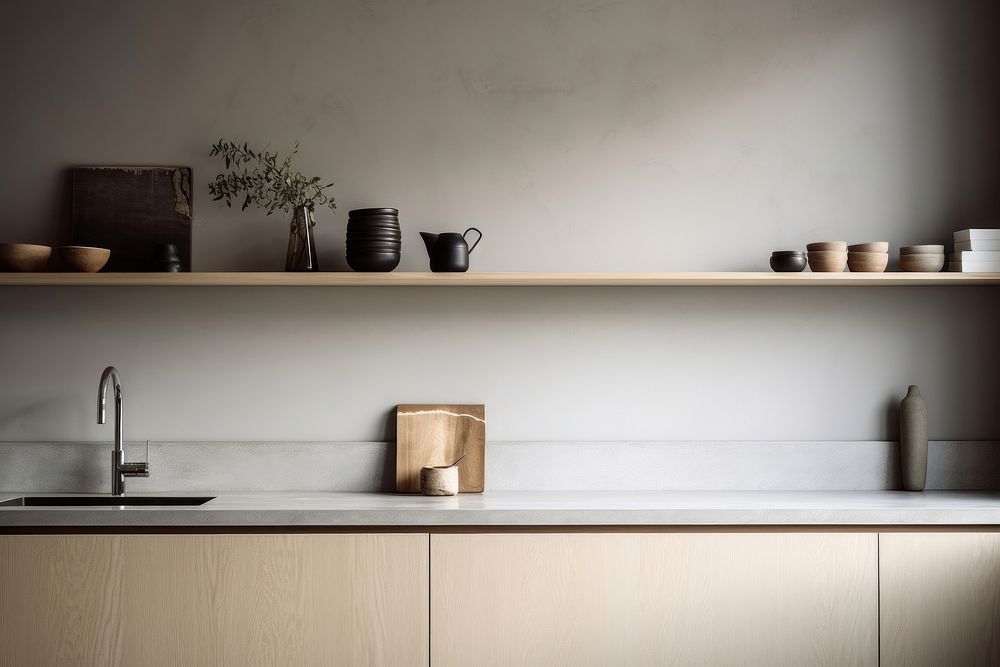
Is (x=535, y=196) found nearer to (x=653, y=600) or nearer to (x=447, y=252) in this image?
(x=447, y=252)

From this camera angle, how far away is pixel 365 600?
216cm

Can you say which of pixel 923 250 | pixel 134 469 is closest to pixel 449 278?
pixel 134 469

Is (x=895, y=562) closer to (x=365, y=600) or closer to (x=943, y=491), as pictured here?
(x=943, y=491)

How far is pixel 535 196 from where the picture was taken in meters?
2.70

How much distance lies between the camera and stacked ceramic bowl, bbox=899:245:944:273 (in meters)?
2.49

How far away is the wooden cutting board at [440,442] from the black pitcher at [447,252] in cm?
48

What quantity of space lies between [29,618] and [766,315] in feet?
7.86

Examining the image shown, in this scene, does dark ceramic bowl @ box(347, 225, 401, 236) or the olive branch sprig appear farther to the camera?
the olive branch sprig

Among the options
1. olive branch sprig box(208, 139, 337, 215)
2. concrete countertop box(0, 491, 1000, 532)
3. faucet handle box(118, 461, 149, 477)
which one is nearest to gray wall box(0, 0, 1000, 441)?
olive branch sprig box(208, 139, 337, 215)

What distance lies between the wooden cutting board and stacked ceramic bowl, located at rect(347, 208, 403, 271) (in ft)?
1.65

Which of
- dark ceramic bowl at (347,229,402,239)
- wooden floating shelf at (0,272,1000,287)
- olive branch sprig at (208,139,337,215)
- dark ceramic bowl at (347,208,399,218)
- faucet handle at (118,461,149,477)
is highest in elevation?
olive branch sprig at (208,139,337,215)

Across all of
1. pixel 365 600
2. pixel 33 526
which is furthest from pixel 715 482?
pixel 33 526

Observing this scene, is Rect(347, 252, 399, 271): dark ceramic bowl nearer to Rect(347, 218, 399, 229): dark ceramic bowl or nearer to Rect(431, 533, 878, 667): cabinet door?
Rect(347, 218, 399, 229): dark ceramic bowl

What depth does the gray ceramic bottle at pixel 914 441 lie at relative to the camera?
8.47 feet
